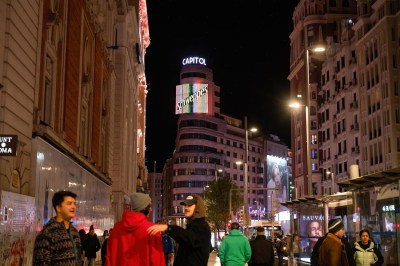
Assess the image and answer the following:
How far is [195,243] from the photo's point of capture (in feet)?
20.6

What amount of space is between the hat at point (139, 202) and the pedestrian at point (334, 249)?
4.40 metres

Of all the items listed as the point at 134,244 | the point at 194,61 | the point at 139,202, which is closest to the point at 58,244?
the point at 134,244

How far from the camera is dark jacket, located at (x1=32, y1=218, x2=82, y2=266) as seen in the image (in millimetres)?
5477

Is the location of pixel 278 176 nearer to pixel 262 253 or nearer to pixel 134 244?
pixel 262 253

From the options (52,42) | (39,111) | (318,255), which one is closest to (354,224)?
(318,255)

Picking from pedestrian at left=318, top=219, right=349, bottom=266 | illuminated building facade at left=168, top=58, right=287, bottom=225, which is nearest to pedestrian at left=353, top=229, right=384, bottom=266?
pedestrian at left=318, top=219, right=349, bottom=266

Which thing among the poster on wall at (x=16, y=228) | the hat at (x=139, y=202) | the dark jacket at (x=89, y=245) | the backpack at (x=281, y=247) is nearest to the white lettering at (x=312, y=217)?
the dark jacket at (x=89, y=245)

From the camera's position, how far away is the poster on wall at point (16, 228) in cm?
1305

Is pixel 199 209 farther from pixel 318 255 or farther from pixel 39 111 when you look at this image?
pixel 39 111

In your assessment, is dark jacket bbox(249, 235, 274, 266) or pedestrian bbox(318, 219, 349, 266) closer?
pedestrian bbox(318, 219, 349, 266)

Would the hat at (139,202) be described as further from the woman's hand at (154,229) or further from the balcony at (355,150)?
the balcony at (355,150)

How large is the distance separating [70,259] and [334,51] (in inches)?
3221

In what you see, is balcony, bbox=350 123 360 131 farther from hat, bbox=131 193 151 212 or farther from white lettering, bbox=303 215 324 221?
hat, bbox=131 193 151 212

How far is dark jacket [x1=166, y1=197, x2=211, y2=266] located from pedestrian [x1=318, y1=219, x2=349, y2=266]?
11.2 ft
